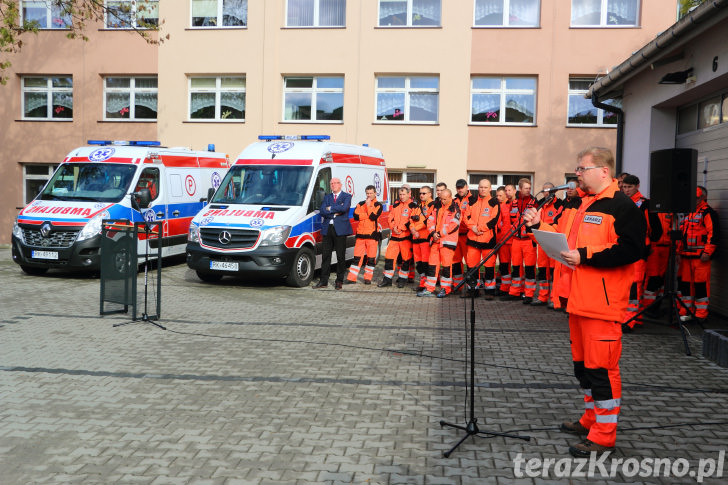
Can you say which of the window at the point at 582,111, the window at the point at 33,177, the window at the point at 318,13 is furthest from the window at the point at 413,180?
the window at the point at 33,177

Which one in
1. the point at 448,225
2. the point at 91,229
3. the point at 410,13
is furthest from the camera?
the point at 410,13

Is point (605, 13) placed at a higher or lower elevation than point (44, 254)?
higher

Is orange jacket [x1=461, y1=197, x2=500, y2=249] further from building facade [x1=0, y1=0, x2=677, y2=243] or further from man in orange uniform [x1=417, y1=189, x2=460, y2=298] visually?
building facade [x1=0, y1=0, x2=677, y2=243]

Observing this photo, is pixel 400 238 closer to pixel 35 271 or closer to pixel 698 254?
pixel 698 254

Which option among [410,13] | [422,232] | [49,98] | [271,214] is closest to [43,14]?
[49,98]

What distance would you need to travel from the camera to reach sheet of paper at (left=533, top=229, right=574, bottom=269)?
4.64m

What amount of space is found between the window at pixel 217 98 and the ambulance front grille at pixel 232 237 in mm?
9812

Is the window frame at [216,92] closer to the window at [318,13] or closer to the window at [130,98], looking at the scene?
the window at [130,98]

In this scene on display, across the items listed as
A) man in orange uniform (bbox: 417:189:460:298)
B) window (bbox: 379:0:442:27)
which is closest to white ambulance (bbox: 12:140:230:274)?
man in orange uniform (bbox: 417:189:460:298)

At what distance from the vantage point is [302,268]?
13477 mm

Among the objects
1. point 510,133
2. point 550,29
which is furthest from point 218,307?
point 550,29

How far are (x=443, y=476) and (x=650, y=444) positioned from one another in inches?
63.5

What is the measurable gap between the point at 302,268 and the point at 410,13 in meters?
11.0

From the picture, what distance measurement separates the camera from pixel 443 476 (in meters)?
4.31
